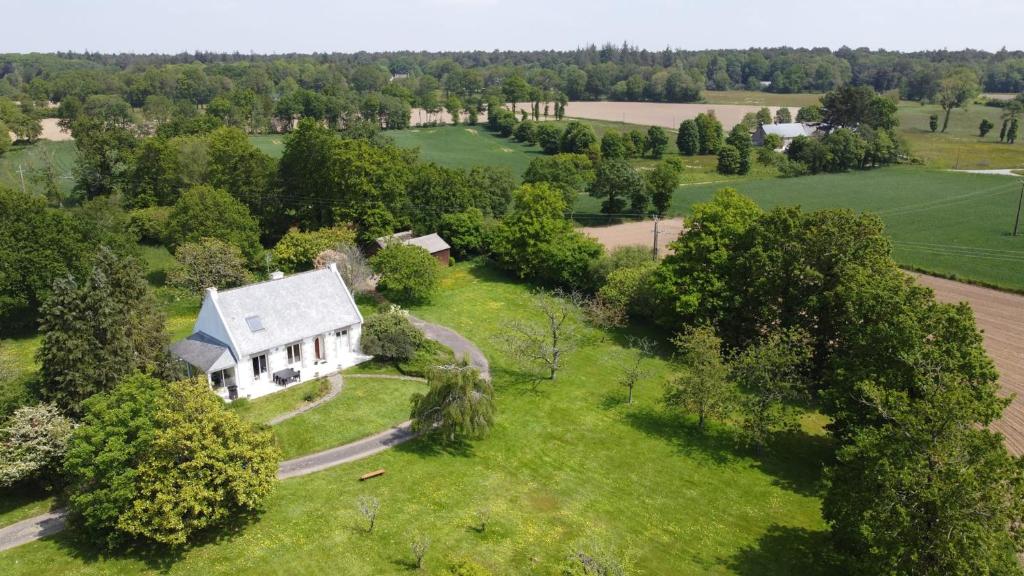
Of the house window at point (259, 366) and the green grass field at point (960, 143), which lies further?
the green grass field at point (960, 143)

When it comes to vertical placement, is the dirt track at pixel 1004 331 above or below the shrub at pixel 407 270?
below

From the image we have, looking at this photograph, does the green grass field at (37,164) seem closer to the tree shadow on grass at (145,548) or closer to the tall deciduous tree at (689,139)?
the tree shadow on grass at (145,548)

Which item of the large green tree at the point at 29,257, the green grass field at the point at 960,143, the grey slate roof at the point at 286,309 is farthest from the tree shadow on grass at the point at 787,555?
the green grass field at the point at 960,143

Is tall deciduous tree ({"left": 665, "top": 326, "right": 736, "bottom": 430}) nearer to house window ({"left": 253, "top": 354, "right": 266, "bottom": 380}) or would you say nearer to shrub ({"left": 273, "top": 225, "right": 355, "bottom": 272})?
house window ({"left": 253, "top": 354, "right": 266, "bottom": 380})

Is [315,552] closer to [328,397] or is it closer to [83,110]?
[328,397]

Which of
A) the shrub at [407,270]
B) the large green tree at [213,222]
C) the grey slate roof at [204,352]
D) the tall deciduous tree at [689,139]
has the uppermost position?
the tall deciduous tree at [689,139]

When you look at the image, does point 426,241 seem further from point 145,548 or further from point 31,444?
point 145,548

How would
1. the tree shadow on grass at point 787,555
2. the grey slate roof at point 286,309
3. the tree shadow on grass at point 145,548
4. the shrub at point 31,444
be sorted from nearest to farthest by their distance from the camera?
1. the tree shadow on grass at point 145,548
2. the tree shadow on grass at point 787,555
3. the shrub at point 31,444
4. the grey slate roof at point 286,309

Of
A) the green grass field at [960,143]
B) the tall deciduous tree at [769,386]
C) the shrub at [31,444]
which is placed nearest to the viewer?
the shrub at [31,444]

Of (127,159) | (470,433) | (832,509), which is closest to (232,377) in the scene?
(470,433)
